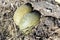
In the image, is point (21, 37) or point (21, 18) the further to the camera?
point (21, 18)

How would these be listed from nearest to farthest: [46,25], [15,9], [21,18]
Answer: [46,25]
[21,18]
[15,9]

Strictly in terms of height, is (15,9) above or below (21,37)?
above

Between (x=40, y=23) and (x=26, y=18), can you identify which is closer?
(x=40, y=23)

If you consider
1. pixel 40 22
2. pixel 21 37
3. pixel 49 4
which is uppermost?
pixel 49 4

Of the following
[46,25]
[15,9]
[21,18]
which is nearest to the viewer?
[46,25]

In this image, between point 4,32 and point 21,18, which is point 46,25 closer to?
point 21,18

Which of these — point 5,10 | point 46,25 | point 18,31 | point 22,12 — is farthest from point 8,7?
point 46,25
